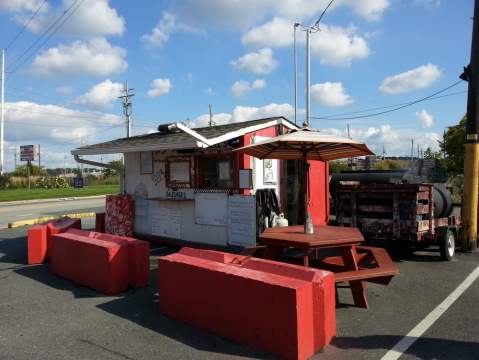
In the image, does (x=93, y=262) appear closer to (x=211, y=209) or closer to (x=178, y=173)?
(x=211, y=209)

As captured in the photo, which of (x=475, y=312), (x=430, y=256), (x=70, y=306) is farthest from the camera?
(x=430, y=256)

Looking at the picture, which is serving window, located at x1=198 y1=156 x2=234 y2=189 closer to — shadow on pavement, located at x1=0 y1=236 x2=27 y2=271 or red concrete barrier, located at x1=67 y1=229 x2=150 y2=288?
red concrete barrier, located at x1=67 y1=229 x2=150 y2=288

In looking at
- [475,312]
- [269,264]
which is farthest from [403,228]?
[269,264]

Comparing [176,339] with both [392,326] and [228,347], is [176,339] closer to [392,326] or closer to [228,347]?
[228,347]

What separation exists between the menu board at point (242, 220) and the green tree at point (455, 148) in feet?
80.7

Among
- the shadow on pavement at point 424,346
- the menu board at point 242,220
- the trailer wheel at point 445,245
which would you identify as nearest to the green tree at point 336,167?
the trailer wheel at point 445,245

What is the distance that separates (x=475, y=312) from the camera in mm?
5246

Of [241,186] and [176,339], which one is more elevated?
[241,186]

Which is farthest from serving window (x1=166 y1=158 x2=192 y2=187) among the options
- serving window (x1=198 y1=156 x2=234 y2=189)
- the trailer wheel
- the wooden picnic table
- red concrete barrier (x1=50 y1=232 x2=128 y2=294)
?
the trailer wheel

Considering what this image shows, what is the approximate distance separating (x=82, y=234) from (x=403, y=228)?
5754 mm

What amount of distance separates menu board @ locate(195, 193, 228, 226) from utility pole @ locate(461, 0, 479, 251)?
520 cm

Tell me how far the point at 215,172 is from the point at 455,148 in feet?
83.2

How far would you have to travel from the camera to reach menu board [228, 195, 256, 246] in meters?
8.67

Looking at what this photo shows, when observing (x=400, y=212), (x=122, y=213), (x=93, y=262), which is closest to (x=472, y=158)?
(x=400, y=212)
